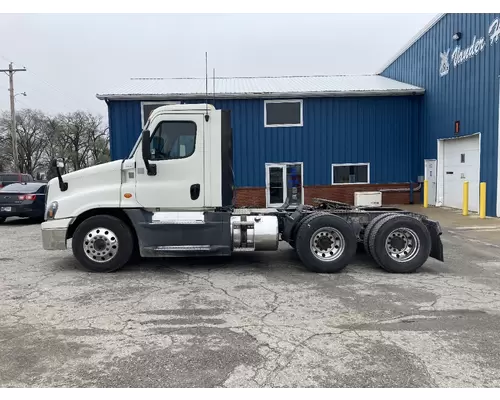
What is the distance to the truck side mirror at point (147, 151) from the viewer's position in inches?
256

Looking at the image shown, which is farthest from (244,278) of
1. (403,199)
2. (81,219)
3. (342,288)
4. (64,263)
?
(403,199)

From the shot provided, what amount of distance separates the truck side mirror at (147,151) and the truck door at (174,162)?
9cm

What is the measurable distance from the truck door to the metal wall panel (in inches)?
458

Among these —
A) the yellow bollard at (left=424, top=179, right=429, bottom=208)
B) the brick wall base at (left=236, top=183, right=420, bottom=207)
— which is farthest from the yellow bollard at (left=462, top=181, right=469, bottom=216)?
the brick wall base at (left=236, top=183, right=420, bottom=207)

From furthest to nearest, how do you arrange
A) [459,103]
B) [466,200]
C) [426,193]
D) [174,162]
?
[426,193]
[459,103]
[466,200]
[174,162]

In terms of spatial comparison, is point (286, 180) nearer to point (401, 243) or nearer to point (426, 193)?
point (426, 193)

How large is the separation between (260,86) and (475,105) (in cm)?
927

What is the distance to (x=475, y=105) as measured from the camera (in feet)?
48.6

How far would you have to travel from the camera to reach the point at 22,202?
13.9m

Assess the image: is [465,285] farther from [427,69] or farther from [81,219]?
[427,69]

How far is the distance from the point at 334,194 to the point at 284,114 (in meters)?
4.28

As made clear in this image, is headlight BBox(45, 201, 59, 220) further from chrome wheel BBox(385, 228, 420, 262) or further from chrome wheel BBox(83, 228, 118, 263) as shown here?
chrome wheel BBox(385, 228, 420, 262)

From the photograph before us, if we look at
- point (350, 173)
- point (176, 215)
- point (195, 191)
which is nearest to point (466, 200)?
point (350, 173)

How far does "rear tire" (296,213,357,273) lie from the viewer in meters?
6.83
